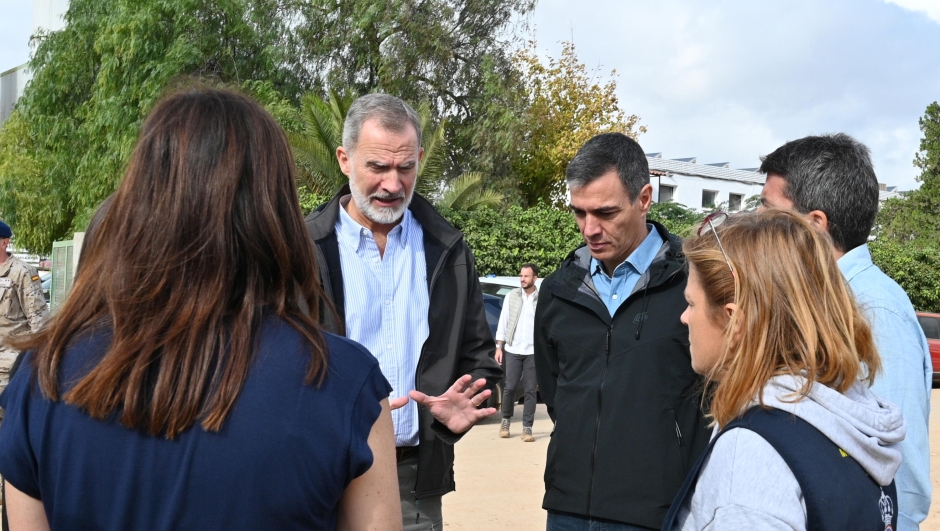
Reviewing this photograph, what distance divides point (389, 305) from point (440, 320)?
205mm

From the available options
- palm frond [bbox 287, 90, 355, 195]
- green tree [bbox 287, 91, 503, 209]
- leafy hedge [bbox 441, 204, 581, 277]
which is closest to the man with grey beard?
leafy hedge [bbox 441, 204, 581, 277]

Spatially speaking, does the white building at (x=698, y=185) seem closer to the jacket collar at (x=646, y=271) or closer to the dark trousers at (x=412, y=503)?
the jacket collar at (x=646, y=271)

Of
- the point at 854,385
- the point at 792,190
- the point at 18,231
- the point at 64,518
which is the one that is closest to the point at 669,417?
the point at 792,190

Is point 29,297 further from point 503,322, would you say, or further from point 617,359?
point 617,359

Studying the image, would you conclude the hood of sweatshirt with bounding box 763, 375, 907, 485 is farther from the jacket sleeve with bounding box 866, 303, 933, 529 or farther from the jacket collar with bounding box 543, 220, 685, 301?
the jacket collar with bounding box 543, 220, 685, 301

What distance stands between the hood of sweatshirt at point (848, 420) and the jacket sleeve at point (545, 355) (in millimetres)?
1729

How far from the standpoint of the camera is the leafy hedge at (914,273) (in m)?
27.2

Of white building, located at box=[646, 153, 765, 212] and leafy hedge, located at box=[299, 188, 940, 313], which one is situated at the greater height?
white building, located at box=[646, 153, 765, 212]

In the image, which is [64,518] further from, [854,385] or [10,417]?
[854,385]

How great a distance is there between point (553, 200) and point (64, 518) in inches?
1140

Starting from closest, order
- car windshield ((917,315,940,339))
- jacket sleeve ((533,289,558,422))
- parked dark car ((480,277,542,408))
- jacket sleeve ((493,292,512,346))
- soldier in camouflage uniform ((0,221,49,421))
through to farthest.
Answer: jacket sleeve ((533,289,558,422)) < soldier in camouflage uniform ((0,221,49,421)) < jacket sleeve ((493,292,512,346)) < parked dark car ((480,277,542,408)) < car windshield ((917,315,940,339))

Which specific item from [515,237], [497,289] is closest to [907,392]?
[497,289]

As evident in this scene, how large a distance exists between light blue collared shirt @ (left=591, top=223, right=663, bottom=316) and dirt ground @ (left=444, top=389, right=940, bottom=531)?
372 cm

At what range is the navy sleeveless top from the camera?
5.64 ft
